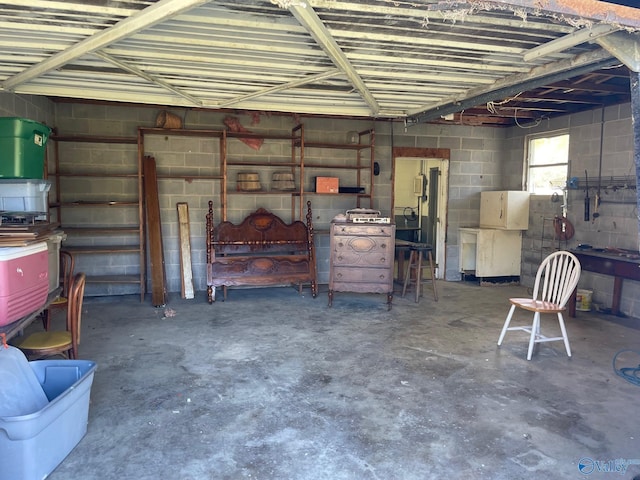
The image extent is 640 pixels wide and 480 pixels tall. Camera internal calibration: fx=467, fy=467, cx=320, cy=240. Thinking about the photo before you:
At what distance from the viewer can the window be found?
6.40m

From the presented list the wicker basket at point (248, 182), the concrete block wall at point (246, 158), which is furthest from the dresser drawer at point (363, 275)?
the wicker basket at point (248, 182)

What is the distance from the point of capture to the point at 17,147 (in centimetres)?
334

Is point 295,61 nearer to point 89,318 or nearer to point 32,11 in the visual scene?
point 32,11

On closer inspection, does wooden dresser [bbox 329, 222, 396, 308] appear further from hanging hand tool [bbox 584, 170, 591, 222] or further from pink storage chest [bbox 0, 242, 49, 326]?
pink storage chest [bbox 0, 242, 49, 326]

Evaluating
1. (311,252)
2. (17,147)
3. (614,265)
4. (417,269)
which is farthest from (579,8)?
(311,252)

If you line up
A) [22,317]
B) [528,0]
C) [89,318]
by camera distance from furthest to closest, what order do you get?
1. [89,318]
2. [22,317]
3. [528,0]

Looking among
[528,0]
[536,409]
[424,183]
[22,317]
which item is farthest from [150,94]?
[424,183]

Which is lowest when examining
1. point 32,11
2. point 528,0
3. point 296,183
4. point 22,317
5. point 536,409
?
point 536,409

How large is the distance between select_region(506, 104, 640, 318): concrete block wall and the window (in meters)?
0.14

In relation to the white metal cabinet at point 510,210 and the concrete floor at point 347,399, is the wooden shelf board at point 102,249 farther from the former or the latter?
the white metal cabinet at point 510,210

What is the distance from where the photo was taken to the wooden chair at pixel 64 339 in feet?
9.17

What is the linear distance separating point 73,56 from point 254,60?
1.18 meters

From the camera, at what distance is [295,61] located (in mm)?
3361

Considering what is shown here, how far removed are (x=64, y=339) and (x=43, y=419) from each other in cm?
99
